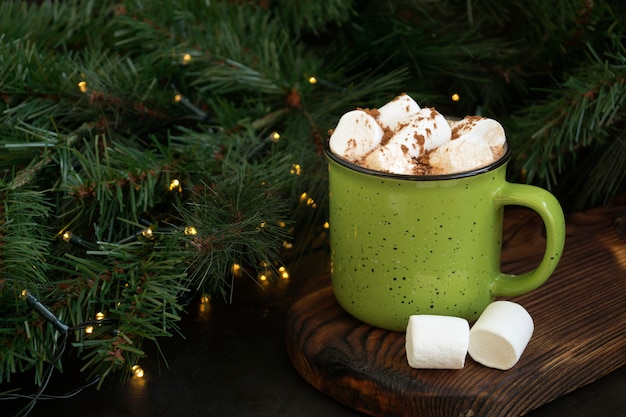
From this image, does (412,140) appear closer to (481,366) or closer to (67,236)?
(481,366)

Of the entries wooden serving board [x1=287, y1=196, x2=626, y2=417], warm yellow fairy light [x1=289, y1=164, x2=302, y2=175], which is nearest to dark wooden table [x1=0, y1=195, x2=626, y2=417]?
wooden serving board [x1=287, y1=196, x2=626, y2=417]

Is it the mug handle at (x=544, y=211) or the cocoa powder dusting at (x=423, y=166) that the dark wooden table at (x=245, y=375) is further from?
the cocoa powder dusting at (x=423, y=166)

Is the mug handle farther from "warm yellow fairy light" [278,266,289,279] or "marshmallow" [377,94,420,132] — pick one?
"warm yellow fairy light" [278,266,289,279]

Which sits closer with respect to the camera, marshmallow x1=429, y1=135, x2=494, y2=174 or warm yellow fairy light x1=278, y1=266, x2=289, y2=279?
marshmallow x1=429, y1=135, x2=494, y2=174

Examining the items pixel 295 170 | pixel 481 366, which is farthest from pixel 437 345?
pixel 295 170

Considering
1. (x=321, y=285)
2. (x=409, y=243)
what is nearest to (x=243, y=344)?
(x=321, y=285)

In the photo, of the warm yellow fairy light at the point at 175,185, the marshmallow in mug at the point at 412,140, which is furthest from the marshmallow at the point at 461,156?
the warm yellow fairy light at the point at 175,185

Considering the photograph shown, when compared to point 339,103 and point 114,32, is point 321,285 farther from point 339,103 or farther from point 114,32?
point 114,32
